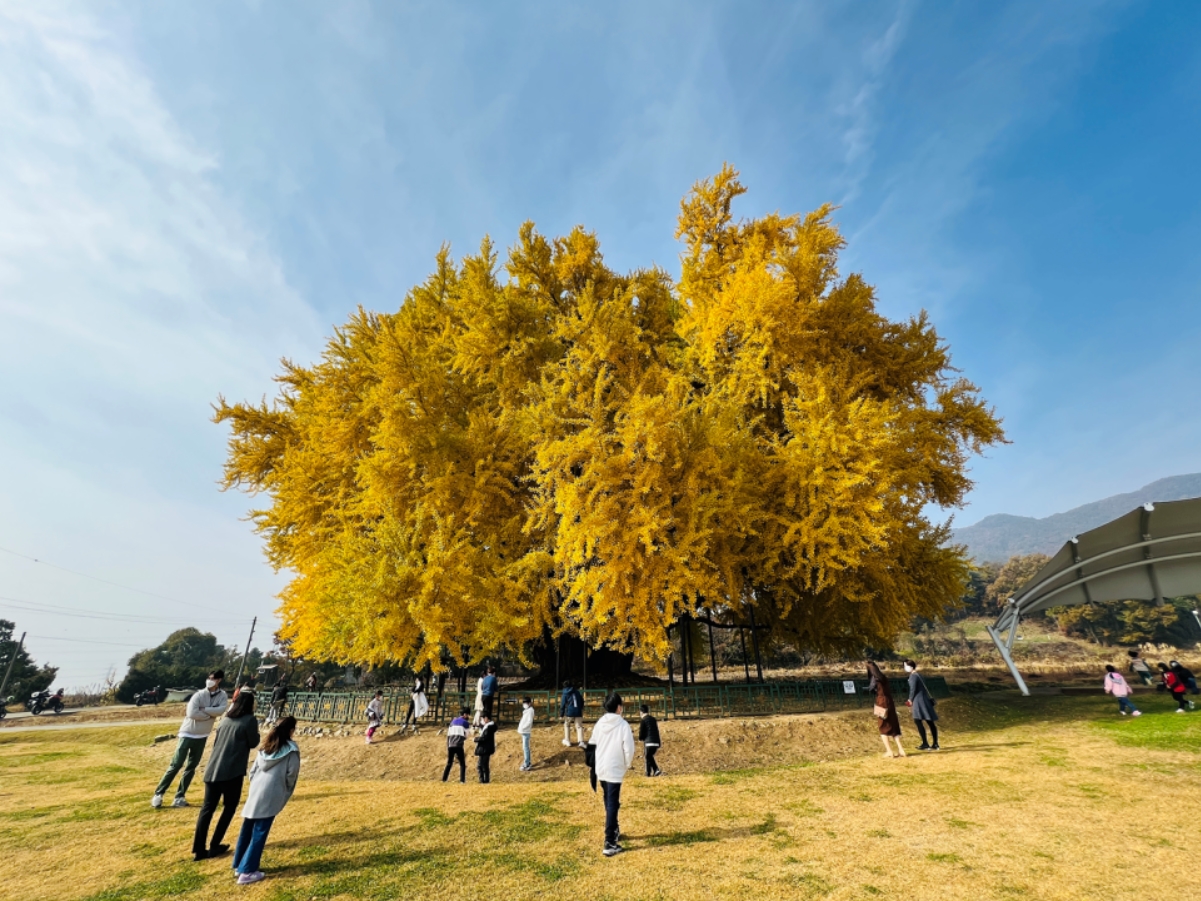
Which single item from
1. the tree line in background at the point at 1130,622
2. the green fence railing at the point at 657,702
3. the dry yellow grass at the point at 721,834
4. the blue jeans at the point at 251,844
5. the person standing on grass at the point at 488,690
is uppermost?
the tree line in background at the point at 1130,622

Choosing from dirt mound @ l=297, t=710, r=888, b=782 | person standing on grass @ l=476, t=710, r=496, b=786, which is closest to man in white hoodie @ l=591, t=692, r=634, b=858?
person standing on grass @ l=476, t=710, r=496, b=786

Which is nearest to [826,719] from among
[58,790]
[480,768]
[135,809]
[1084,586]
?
[480,768]

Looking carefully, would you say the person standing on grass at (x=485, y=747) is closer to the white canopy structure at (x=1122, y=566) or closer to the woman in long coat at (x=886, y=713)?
the woman in long coat at (x=886, y=713)

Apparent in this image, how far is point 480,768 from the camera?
9406 millimetres

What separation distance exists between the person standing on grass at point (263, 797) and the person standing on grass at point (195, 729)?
3.09 metres

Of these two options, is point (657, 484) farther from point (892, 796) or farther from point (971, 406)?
point (971, 406)

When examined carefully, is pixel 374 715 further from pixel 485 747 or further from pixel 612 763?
pixel 612 763

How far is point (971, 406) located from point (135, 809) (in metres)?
21.2

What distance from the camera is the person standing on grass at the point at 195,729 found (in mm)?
7336

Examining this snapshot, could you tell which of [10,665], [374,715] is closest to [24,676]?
[10,665]

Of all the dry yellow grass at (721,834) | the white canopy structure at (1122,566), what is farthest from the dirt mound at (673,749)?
the white canopy structure at (1122,566)

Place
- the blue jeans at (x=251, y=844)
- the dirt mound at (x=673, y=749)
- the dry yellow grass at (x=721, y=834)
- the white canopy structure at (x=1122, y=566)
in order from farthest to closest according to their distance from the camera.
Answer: the white canopy structure at (x=1122, y=566), the dirt mound at (x=673, y=749), the blue jeans at (x=251, y=844), the dry yellow grass at (x=721, y=834)

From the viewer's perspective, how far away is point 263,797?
16.0 ft

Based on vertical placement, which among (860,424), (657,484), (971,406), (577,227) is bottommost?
(657,484)
